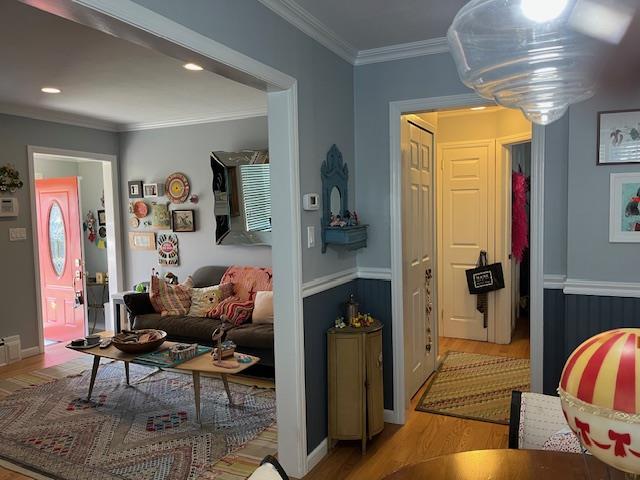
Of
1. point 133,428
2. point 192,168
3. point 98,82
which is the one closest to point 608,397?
point 133,428

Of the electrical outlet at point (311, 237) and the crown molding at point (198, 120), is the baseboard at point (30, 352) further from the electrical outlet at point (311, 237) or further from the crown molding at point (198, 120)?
the electrical outlet at point (311, 237)

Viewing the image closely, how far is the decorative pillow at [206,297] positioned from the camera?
4.79m

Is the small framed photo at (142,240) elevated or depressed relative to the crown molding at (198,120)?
depressed

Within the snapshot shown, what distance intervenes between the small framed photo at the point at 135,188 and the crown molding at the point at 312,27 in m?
3.62

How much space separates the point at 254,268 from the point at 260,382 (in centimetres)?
126

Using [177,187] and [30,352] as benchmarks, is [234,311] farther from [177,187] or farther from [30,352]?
[30,352]

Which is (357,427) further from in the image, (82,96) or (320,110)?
(82,96)

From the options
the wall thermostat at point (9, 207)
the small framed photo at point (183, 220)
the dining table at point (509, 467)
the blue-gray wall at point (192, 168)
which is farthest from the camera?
the small framed photo at point (183, 220)

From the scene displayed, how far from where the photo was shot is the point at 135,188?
5949 millimetres

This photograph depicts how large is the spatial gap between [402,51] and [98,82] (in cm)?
247

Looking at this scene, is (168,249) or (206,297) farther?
(168,249)

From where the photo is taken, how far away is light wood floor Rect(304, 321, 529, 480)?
9.00 feet

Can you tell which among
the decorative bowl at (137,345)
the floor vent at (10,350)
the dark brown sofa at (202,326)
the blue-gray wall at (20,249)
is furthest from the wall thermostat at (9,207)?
the decorative bowl at (137,345)

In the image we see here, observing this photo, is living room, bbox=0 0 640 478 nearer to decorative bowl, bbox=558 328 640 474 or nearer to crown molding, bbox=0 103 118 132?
crown molding, bbox=0 103 118 132
